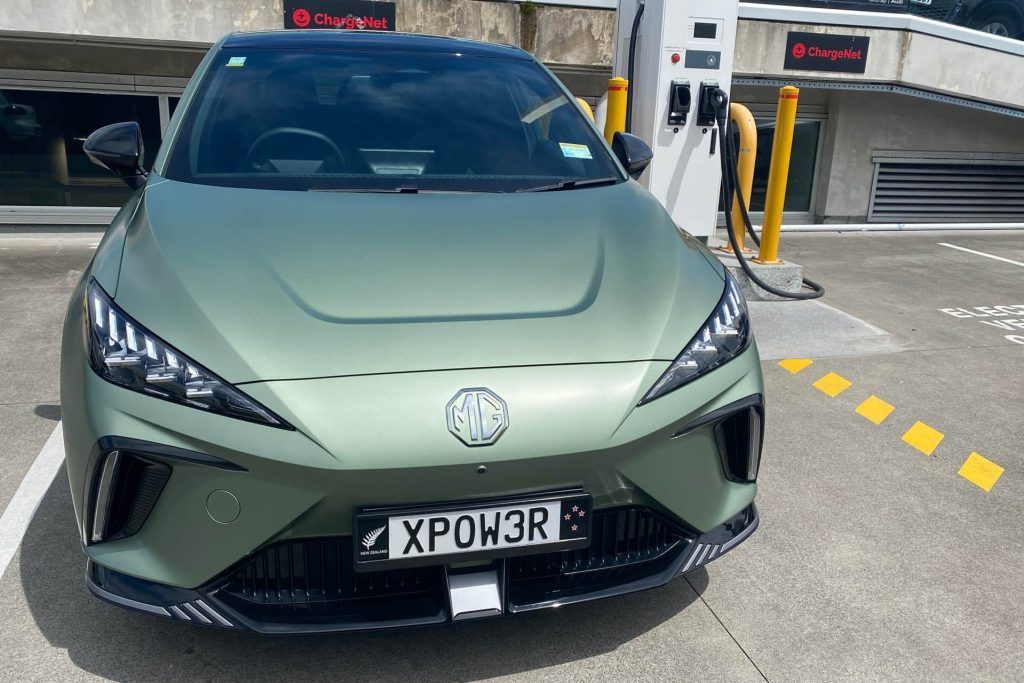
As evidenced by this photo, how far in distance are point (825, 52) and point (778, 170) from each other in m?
3.90

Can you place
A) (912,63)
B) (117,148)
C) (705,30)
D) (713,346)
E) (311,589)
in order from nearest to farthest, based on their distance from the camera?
(311,589) → (713,346) → (117,148) → (705,30) → (912,63)

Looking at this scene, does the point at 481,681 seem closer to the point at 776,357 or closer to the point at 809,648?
the point at 809,648

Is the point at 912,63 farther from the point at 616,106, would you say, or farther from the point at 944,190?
the point at 616,106

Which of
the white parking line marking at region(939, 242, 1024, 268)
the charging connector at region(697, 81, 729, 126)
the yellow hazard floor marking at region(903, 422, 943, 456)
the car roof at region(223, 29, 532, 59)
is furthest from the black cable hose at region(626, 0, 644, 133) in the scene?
the white parking line marking at region(939, 242, 1024, 268)

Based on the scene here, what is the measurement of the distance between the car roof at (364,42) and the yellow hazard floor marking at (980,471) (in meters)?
2.41

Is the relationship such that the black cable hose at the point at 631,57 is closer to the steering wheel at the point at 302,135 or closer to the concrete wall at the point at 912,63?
the concrete wall at the point at 912,63

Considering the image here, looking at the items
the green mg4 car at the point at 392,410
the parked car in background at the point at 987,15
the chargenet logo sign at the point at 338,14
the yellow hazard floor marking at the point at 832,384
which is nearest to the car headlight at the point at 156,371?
the green mg4 car at the point at 392,410

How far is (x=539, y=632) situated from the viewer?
2340 mm

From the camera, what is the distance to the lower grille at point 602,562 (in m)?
2.01

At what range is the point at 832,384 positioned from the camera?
14.8ft

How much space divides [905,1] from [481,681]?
10.5m

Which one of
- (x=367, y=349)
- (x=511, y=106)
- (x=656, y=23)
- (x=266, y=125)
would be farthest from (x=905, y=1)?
(x=367, y=349)

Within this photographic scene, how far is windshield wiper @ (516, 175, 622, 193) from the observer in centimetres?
279

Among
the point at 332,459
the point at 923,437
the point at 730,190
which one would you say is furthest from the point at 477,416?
the point at 730,190
